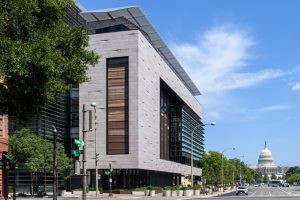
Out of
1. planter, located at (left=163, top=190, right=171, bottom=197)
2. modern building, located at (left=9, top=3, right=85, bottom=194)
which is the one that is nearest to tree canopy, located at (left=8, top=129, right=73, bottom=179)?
modern building, located at (left=9, top=3, right=85, bottom=194)

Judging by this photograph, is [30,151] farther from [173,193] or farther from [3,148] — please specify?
[3,148]

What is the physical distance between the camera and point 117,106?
8175 cm

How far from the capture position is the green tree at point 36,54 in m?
14.2

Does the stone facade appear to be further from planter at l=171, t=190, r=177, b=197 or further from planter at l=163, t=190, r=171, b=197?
planter at l=171, t=190, r=177, b=197

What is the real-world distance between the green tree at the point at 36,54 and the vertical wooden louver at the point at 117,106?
6344 cm

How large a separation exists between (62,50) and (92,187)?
66558mm

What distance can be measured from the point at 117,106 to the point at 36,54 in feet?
221

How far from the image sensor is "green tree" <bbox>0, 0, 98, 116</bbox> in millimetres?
14219

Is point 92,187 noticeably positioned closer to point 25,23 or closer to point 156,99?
point 156,99

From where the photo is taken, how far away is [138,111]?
263ft

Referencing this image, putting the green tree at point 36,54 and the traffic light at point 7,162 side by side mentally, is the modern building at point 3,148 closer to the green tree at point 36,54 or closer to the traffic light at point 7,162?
the traffic light at point 7,162

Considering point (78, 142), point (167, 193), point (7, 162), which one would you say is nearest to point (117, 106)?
point (167, 193)

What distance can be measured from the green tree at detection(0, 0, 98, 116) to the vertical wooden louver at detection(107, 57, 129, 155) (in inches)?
2498

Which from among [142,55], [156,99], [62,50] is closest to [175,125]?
[156,99]
